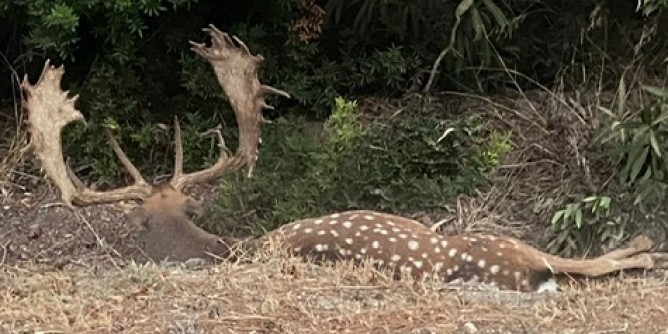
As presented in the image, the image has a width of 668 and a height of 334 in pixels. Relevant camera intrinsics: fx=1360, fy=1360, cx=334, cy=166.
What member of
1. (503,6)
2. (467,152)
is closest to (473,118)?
(467,152)

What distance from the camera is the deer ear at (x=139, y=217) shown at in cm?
718

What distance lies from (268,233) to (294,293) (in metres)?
0.95

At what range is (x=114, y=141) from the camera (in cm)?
728

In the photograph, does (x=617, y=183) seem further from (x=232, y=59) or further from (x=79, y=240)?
(x=79, y=240)

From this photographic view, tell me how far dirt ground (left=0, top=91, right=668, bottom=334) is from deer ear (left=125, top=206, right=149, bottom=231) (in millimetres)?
220

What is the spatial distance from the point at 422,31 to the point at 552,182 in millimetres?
1990

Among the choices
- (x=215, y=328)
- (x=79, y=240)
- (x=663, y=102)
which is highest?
(x=663, y=102)

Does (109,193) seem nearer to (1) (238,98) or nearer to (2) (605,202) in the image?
(1) (238,98)

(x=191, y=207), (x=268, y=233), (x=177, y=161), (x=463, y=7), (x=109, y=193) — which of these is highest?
(x=463, y=7)

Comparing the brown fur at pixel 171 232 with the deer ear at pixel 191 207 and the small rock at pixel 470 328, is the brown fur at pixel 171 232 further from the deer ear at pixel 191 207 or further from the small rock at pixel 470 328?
the small rock at pixel 470 328

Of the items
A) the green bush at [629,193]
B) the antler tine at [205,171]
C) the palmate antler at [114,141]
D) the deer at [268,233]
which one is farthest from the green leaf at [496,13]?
the antler tine at [205,171]

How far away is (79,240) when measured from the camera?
797 centimetres

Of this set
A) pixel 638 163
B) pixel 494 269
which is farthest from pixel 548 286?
pixel 638 163

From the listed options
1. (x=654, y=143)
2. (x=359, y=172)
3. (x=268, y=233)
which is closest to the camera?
(x=654, y=143)
